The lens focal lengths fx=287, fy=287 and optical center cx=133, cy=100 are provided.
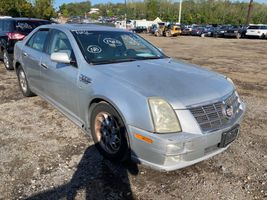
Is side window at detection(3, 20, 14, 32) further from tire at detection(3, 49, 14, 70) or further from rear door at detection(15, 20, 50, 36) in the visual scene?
tire at detection(3, 49, 14, 70)

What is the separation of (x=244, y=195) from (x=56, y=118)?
318cm

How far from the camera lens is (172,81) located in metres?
3.22

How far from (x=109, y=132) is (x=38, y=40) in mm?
2576

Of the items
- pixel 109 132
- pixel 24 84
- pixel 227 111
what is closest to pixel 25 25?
pixel 24 84

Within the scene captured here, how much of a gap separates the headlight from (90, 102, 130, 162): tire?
42 cm

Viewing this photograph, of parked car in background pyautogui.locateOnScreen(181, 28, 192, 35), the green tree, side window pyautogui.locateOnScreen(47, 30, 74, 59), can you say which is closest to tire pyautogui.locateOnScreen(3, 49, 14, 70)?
side window pyautogui.locateOnScreen(47, 30, 74, 59)

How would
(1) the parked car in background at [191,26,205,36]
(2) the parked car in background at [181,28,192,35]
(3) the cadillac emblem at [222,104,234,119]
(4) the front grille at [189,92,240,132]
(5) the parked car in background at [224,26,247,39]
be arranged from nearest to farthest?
1. (4) the front grille at [189,92,240,132]
2. (3) the cadillac emblem at [222,104,234,119]
3. (5) the parked car in background at [224,26,247,39]
4. (1) the parked car in background at [191,26,205,36]
5. (2) the parked car in background at [181,28,192,35]

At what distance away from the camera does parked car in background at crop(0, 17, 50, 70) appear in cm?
848

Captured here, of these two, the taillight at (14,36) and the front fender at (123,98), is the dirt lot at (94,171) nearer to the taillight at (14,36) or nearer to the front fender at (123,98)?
the front fender at (123,98)

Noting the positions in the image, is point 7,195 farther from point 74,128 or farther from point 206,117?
point 206,117

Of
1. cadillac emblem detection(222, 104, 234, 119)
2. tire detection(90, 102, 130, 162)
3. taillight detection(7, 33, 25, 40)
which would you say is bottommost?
tire detection(90, 102, 130, 162)

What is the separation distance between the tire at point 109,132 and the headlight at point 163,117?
424 mm

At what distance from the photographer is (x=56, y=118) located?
486 centimetres

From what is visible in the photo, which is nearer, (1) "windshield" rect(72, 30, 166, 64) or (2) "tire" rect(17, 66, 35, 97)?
(1) "windshield" rect(72, 30, 166, 64)
